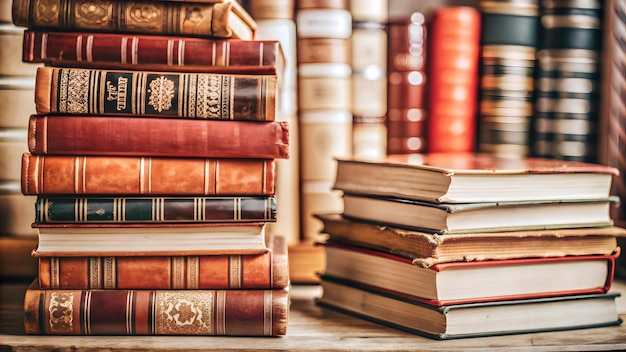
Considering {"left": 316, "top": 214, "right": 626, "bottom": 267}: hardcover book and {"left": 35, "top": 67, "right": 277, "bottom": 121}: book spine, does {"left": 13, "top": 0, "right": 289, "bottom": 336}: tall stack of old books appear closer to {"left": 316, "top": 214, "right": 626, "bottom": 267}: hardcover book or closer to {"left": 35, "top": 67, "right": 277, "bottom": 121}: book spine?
{"left": 35, "top": 67, "right": 277, "bottom": 121}: book spine

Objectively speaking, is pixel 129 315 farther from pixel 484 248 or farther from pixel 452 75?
pixel 452 75

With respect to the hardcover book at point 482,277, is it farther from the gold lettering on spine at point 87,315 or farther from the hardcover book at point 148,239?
the gold lettering on spine at point 87,315

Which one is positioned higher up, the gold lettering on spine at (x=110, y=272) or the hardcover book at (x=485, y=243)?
the hardcover book at (x=485, y=243)

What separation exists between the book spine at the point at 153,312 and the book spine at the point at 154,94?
0.24 m

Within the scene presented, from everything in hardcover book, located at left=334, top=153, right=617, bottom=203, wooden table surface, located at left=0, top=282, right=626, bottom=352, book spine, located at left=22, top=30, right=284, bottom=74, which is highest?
book spine, located at left=22, top=30, right=284, bottom=74

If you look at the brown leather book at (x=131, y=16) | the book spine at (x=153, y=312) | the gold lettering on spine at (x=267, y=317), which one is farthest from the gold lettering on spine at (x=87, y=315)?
the brown leather book at (x=131, y=16)

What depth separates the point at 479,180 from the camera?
0.94 meters

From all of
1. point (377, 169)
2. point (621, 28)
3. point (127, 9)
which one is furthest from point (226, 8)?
point (621, 28)

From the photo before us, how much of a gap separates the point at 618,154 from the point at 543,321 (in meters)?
0.45

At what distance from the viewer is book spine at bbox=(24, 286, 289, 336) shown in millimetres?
914

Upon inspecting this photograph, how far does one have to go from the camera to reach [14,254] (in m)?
1.19

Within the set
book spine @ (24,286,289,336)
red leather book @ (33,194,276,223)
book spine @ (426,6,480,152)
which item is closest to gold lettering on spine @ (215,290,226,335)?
book spine @ (24,286,289,336)

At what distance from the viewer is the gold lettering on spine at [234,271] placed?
944 millimetres

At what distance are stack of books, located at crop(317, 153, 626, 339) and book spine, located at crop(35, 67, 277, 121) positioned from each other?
23 cm
